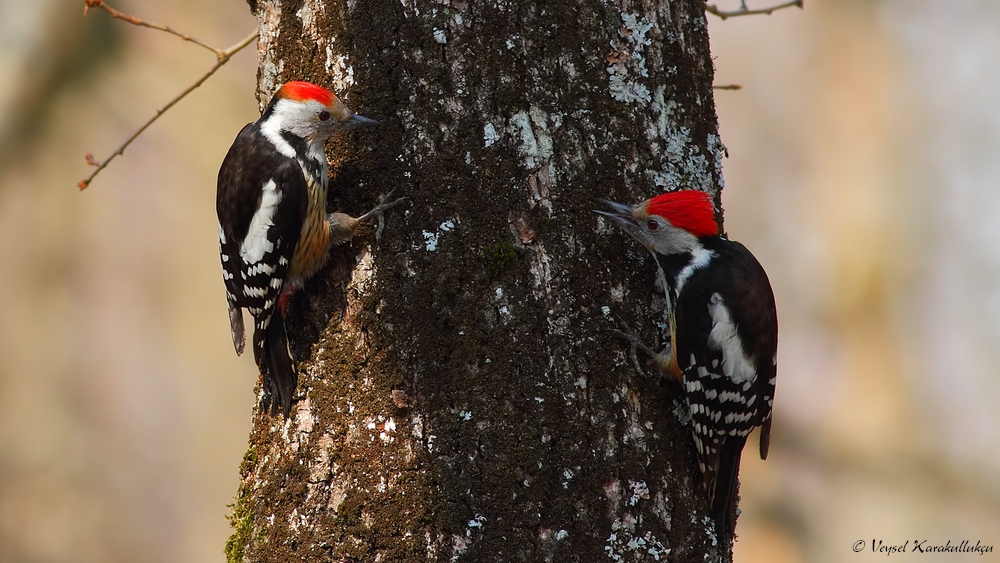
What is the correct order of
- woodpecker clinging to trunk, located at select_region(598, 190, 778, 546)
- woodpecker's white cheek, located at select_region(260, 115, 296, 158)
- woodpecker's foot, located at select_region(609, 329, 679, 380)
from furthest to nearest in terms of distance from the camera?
1. woodpecker's white cheek, located at select_region(260, 115, 296, 158)
2. woodpecker clinging to trunk, located at select_region(598, 190, 778, 546)
3. woodpecker's foot, located at select_region(609, 329, 679, 380)

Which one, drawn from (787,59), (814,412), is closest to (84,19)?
(787,59)

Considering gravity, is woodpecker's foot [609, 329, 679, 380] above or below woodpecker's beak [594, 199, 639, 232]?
below

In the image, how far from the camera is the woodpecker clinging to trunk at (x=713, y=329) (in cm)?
249

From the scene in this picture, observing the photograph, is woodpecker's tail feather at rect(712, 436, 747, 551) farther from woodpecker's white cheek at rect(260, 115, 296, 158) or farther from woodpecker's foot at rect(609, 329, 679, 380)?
woodpecker's white cheek at rect(260, 115, 296, 158)

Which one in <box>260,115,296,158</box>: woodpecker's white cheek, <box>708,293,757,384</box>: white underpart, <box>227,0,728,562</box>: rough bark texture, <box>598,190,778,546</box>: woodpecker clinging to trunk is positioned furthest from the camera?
<box>260,115,296,158</box>: woodpecker's white cheek

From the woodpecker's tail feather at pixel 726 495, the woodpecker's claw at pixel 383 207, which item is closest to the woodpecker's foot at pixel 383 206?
the woodpecker's claw at pixel 383 207

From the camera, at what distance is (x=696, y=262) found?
9.55 feet

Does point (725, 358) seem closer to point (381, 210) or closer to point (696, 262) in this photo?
point (696, 262)

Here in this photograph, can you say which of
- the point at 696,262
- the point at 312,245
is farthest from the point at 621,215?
the point at 312,245

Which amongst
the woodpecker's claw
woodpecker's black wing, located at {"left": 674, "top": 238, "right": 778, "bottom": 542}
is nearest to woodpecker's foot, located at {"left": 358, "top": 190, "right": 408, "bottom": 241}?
the woodpecker's claw

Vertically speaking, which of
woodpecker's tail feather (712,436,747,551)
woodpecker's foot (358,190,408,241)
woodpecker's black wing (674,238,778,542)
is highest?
woodpecker's foot (358,190,408,241)

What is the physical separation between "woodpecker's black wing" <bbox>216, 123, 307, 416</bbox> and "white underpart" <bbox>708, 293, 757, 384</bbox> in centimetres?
134

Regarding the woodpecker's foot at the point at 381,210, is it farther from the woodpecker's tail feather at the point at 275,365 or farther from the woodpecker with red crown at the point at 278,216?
the woodpecker's tail feather at the point at 275,365

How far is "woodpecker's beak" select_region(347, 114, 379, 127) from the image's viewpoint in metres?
2.51
